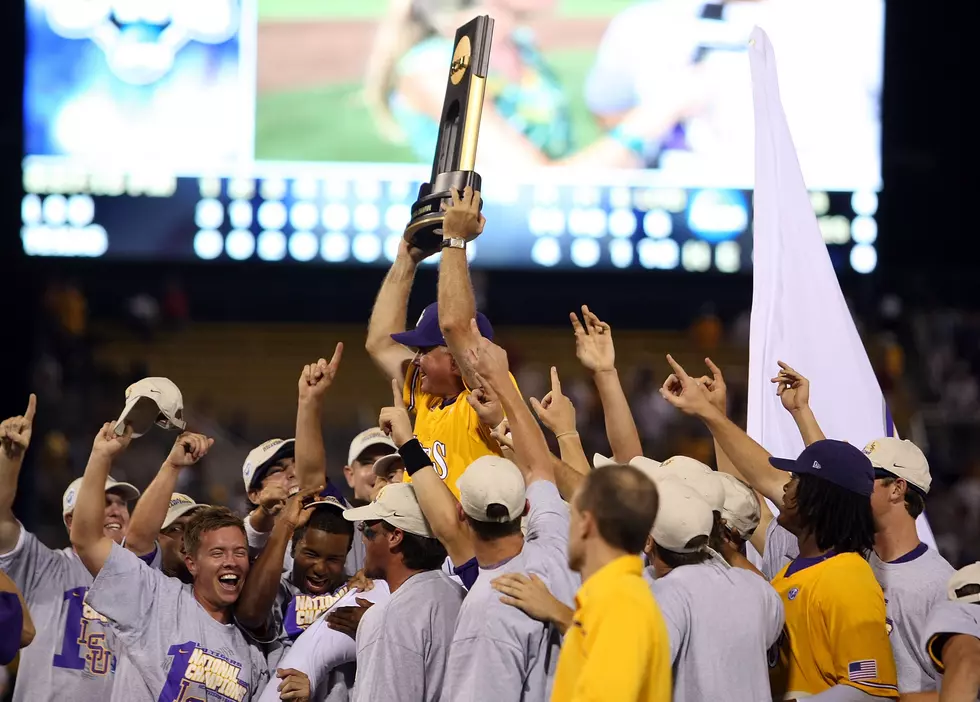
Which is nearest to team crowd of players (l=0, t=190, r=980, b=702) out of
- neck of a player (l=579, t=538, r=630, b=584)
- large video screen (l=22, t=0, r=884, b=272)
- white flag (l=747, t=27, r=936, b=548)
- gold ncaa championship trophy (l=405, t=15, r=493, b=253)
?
neck of a player (l=579, t=538, r=630, b=584)

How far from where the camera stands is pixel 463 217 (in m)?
4.64

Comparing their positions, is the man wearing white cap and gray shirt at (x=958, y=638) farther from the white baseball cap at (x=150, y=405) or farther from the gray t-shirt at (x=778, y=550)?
the white baseball cap at (x=150, y=405)

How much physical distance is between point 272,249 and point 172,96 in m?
1.83

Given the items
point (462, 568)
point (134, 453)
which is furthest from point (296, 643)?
point (134, 453)

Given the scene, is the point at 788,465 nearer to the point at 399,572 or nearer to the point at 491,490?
the point at 491,490

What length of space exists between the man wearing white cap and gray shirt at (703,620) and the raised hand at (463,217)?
1.22 metres

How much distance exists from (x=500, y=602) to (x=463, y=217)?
1430mm

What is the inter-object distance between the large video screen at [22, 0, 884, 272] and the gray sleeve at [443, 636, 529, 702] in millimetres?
10933

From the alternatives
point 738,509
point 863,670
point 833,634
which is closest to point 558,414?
point 738,509

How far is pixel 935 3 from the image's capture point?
18922 millimetres

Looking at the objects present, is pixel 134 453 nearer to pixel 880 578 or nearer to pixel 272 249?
pixel 272 249

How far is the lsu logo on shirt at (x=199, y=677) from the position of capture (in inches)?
174

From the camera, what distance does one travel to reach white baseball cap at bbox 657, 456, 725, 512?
404 centimetres

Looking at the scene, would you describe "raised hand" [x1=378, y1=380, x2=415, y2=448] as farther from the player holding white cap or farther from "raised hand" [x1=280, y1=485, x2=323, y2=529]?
the player holding white cap
